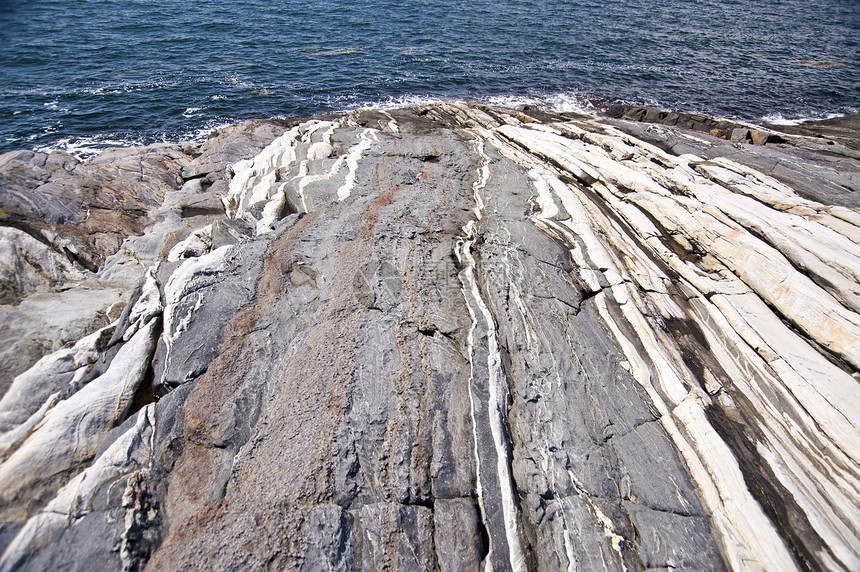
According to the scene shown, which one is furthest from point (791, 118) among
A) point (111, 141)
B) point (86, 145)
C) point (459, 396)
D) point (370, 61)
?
point (86, 145)

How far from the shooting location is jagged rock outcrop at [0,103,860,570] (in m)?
4.91

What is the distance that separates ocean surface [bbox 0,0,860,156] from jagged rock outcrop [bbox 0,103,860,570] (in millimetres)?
19931

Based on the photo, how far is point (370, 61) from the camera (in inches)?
1308

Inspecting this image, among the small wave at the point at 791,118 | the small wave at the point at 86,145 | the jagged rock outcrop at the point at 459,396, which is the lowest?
the small wave at the point at 86,145

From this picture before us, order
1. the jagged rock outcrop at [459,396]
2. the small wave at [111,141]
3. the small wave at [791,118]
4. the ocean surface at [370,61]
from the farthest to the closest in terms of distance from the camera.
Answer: the ocean surface at [370,61]
the small wave at [791,118]
the small wave at [111,141]
the jagged rock outcrop at [459,396]

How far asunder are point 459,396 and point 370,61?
34328mm

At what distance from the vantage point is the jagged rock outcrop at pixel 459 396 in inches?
193

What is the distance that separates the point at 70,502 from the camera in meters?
4.83

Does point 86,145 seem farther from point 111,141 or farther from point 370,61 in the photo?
point 370,61

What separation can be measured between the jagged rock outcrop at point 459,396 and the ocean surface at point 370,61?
1993cm

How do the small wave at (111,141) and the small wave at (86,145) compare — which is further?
the small wave at (111,141)

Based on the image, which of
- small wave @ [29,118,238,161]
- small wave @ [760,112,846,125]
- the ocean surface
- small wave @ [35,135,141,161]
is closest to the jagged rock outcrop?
small wave @ [35,135,141,161]

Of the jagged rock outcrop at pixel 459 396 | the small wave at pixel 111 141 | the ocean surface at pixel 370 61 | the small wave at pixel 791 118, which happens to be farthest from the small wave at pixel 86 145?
the small wave at pixel 791 118

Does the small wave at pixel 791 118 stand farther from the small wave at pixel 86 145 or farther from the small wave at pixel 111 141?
the small wave at pixel 86 145
